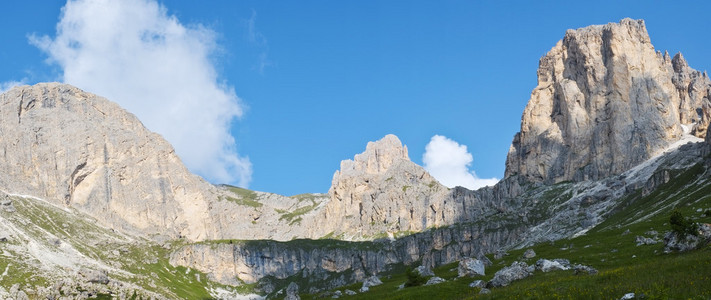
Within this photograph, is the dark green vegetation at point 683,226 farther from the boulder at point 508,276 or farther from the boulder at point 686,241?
the boulder at point 508,276

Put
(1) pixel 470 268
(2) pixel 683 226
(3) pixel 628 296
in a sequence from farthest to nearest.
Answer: (1) pixel 470 268 → (2) pixel 683 226 → (3) pixel 628 296

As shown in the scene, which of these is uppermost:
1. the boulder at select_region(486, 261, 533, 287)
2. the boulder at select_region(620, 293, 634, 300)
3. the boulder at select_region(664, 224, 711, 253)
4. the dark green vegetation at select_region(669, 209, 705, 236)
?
the dark green vegetation at select_region(669, 209, 705, 236)

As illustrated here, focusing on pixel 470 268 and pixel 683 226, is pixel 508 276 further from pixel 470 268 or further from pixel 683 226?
pixel 470 268

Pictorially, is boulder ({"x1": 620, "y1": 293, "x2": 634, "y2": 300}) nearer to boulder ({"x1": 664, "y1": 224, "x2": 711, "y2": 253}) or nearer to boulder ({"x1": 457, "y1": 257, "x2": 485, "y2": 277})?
boulder ({"x1": 664, "y1": 224, "x2": 711, "y2": 253})

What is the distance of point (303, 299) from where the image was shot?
105250 mm

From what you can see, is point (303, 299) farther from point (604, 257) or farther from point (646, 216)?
point (646, 216)

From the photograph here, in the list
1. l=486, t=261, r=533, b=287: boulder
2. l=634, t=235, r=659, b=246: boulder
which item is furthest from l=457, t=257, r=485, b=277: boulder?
l=634, t=235, r=659, b=246: boulder

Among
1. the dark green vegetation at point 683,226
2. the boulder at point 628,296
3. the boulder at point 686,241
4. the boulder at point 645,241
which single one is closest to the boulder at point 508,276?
the boulder at point 686,241

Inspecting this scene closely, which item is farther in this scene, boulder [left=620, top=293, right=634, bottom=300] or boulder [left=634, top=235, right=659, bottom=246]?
boulder [left=634, top=235, right=659, bottom=246]

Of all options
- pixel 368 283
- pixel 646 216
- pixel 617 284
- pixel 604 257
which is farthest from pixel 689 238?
pixel 646 216

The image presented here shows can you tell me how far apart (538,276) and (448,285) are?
1142cm

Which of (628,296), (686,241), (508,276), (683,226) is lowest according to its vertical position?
(628,296)

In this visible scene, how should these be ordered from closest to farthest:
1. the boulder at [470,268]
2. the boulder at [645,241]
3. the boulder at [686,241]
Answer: the boulder at [686,241], the boulder at [645,241], the boulder at [470,268]

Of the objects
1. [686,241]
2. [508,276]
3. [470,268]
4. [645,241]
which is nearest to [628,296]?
[508,276]
